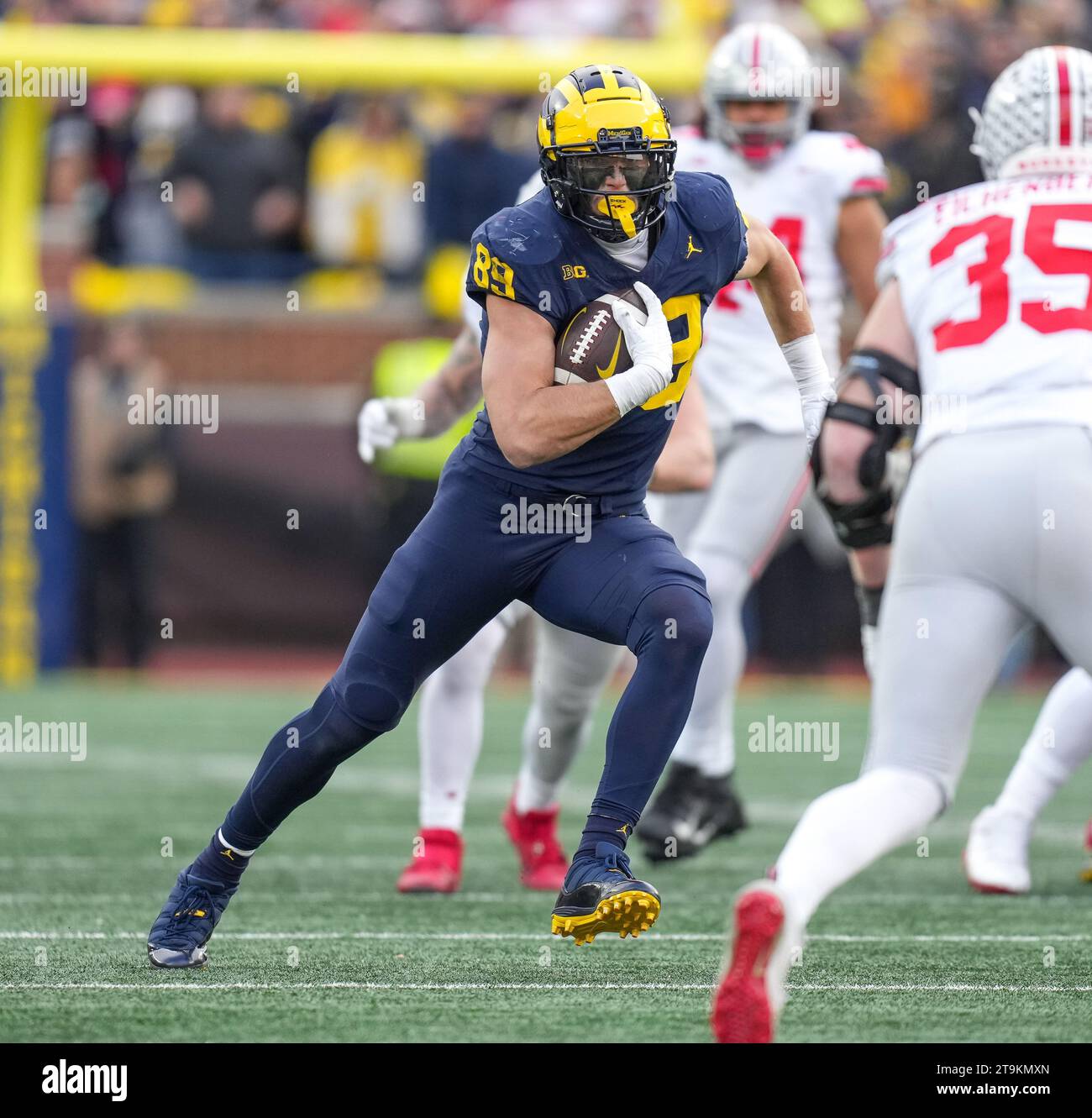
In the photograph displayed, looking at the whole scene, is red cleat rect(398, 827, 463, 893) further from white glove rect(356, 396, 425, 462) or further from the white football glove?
the white football glove

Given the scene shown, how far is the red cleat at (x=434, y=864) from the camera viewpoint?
529cm

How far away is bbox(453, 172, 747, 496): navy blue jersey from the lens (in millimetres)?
3854

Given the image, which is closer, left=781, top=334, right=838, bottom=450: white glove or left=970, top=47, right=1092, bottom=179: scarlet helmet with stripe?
left=970, top=47, right=1092, bottom=179: scarlet helmet with stripe

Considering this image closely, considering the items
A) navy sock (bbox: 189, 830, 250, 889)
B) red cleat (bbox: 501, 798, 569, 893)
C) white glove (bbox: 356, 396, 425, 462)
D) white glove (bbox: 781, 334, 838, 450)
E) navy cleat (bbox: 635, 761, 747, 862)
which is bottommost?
navy cleat (bbox: 635, 761, 747, 862)

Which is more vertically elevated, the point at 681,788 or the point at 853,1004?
the point at 853,1004

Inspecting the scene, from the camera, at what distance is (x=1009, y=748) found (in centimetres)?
895

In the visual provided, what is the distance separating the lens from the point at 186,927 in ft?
13.5

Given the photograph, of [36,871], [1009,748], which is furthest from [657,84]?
[36,871]

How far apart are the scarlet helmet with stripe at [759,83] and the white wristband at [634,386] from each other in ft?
8.00

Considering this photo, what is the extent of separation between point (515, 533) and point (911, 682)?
2.59 feet

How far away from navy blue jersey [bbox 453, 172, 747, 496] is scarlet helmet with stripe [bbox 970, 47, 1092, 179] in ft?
1.77

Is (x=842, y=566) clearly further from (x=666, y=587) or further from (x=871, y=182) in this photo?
(x=666, y=587)

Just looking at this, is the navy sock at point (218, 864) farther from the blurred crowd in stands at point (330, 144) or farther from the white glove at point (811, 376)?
the blurred crowd in stands at point (330, 144)

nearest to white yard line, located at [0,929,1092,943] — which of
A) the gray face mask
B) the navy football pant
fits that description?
the navy football pant
